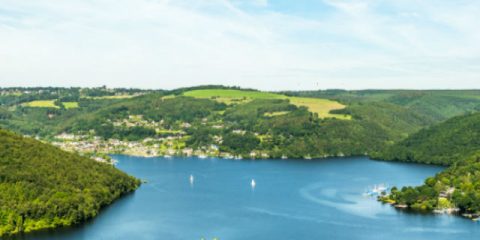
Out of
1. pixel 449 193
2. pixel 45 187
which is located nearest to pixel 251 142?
pixel 449 193

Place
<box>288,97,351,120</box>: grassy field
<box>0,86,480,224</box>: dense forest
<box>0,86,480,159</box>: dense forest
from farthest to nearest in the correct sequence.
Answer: <box>288,97,351,120</box>: grassy field → <box>0,86,480,159</box>: dense forest → <box>0,86,480,224</box>: dense forest

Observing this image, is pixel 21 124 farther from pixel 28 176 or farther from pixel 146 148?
pixel 28 176

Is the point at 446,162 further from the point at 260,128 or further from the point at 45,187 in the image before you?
the point at 45,187

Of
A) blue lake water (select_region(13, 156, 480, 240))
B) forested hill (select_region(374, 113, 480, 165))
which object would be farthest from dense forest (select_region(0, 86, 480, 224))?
blue lake water (select_region(13, 156, 480, 240))

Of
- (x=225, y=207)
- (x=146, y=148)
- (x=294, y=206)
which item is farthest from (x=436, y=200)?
(x=146, y=148)

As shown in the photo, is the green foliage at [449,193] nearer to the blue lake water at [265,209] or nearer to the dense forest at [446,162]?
the dense forest at [446,162]

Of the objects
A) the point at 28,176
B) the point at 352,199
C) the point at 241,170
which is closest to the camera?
the point at 28,176

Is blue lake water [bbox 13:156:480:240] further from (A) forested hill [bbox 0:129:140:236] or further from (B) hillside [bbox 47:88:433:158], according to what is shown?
(B) hillside [bbox 47:88:433:158]
